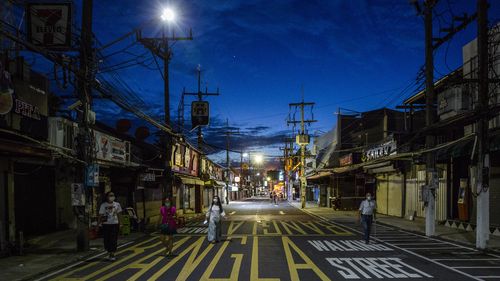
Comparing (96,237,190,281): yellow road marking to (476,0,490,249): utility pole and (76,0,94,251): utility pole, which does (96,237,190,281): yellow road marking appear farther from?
(476,0,490,249): utility pole

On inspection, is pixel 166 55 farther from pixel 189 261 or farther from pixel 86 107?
pixel 189 261

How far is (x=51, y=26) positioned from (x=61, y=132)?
12.9 feet

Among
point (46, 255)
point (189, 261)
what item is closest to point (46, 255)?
point (46, 255)

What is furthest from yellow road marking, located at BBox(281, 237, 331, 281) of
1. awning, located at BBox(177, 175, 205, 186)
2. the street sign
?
the street sign

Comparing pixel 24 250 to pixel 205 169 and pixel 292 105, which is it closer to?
pixel 205 169

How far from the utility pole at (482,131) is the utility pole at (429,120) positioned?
372cm

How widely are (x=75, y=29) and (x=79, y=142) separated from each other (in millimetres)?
4094

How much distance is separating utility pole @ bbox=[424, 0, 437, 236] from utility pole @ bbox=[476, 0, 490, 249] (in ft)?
12.2

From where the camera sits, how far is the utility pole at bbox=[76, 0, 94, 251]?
14.6 meters

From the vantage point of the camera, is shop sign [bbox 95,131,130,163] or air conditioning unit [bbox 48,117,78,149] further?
shop sign [bbox 95,131,130,163]

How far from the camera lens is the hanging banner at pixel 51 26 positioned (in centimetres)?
1530

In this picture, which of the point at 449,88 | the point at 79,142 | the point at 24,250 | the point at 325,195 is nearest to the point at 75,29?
the point at 79,142

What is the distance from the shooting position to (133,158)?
994 inches

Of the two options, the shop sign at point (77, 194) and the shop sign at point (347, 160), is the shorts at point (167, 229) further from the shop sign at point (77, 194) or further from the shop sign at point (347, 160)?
the shop sign at point (347, 160)
